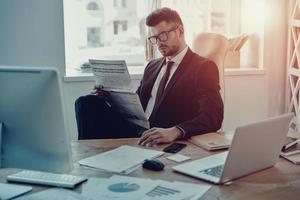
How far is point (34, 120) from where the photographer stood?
143 cm

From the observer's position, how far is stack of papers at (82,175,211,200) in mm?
1389

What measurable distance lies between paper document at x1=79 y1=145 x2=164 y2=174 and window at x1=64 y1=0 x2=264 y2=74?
2.12m

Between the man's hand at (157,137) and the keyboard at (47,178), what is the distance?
1.51ft

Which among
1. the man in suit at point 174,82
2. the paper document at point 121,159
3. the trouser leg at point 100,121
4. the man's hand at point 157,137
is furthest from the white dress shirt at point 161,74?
the paper document at point 121,159

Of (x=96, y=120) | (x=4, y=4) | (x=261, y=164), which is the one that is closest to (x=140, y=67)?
(x=4, y=4)

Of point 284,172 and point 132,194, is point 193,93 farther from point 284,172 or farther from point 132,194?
point 132,194

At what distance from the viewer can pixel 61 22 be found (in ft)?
11.6

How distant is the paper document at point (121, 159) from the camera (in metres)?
1.66

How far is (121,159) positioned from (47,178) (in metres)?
0.31

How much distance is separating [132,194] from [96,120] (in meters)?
1.27

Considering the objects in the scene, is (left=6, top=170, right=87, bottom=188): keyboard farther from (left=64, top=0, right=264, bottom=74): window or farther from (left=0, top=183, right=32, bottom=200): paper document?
(left=64, top=0, right=264, bottom=74): window

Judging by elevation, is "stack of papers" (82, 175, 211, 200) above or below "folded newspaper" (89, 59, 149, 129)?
below

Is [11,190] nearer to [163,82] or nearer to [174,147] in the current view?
[174,147]

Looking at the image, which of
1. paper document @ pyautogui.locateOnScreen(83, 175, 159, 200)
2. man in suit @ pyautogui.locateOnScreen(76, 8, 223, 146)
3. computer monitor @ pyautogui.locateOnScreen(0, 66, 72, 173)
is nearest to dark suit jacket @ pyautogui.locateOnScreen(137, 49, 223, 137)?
man in suit @ pyautogui.locateOnScreen(76, 8, 223, 146)
